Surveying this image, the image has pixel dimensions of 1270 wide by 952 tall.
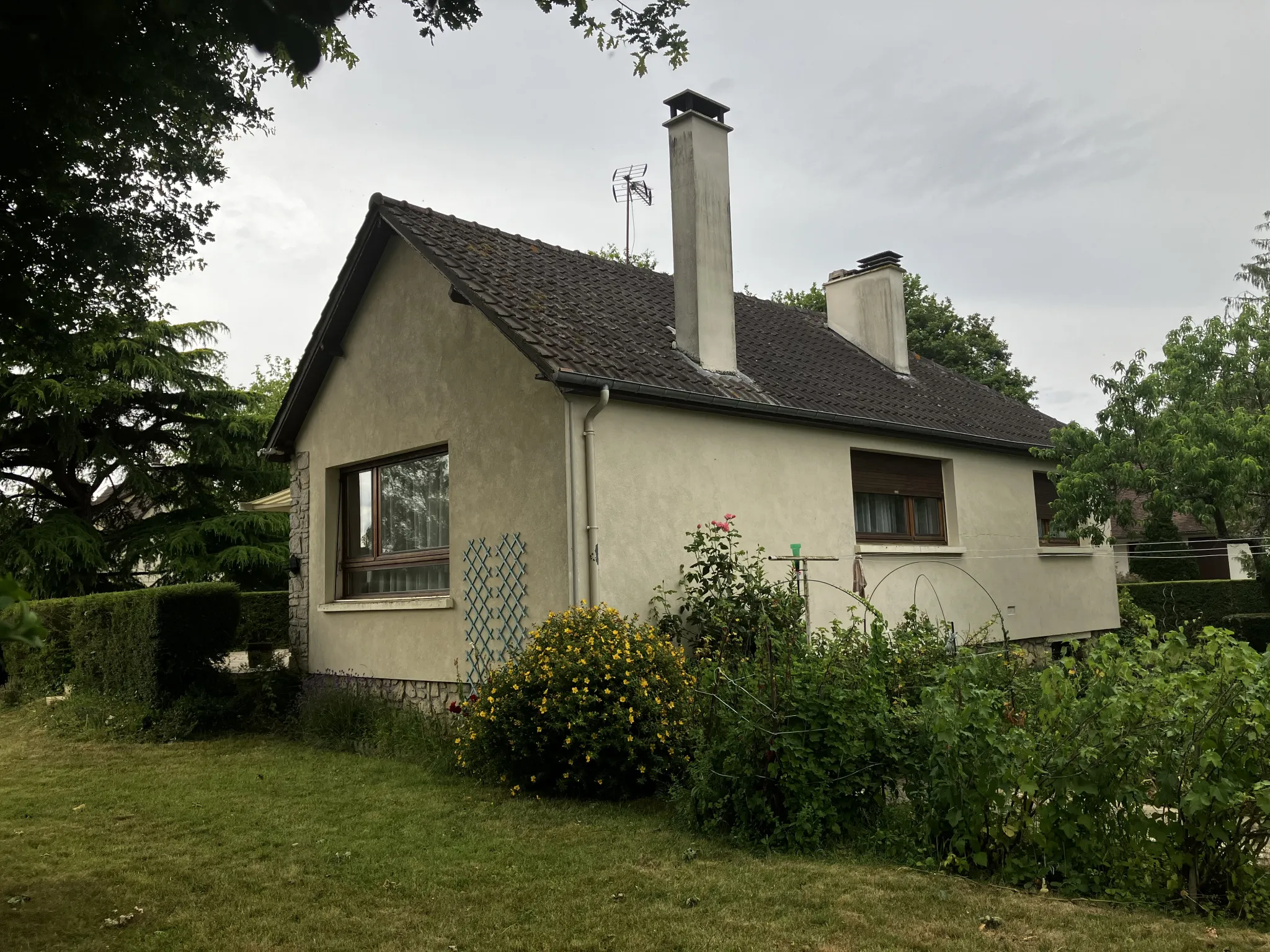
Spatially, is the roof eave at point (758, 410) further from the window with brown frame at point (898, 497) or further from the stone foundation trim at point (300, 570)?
the stone foundation trim at point (300, 570)

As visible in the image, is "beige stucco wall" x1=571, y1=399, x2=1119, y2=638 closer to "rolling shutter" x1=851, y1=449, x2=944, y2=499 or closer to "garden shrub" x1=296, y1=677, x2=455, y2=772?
"rolling shutter" x1=851, y1=449, x2=944, y2=499

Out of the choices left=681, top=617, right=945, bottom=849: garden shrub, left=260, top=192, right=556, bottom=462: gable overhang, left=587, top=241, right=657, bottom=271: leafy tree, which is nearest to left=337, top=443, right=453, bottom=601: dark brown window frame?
left=260, top=192, right=556, bottom=462: gable overhang

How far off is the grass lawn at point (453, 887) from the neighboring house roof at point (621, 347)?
12.5 ft

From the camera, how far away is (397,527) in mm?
11117

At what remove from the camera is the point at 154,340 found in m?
22.5

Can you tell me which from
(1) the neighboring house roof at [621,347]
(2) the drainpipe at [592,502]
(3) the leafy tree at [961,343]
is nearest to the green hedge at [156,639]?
(1) the neighboring house roof at [621,347]

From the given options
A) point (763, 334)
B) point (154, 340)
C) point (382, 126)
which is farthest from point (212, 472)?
point (382, 126)

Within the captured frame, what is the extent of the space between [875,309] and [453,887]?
12.8m

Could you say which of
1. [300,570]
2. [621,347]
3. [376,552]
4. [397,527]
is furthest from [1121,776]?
[300,570]

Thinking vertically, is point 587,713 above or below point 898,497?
below

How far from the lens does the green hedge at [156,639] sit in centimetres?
1128

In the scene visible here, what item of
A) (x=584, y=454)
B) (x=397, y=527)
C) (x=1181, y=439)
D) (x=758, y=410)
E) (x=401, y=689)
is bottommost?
(x=401, y=689)

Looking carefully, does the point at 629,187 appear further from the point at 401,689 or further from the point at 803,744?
the point at 803,744

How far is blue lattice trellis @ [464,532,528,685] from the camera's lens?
9055mm
